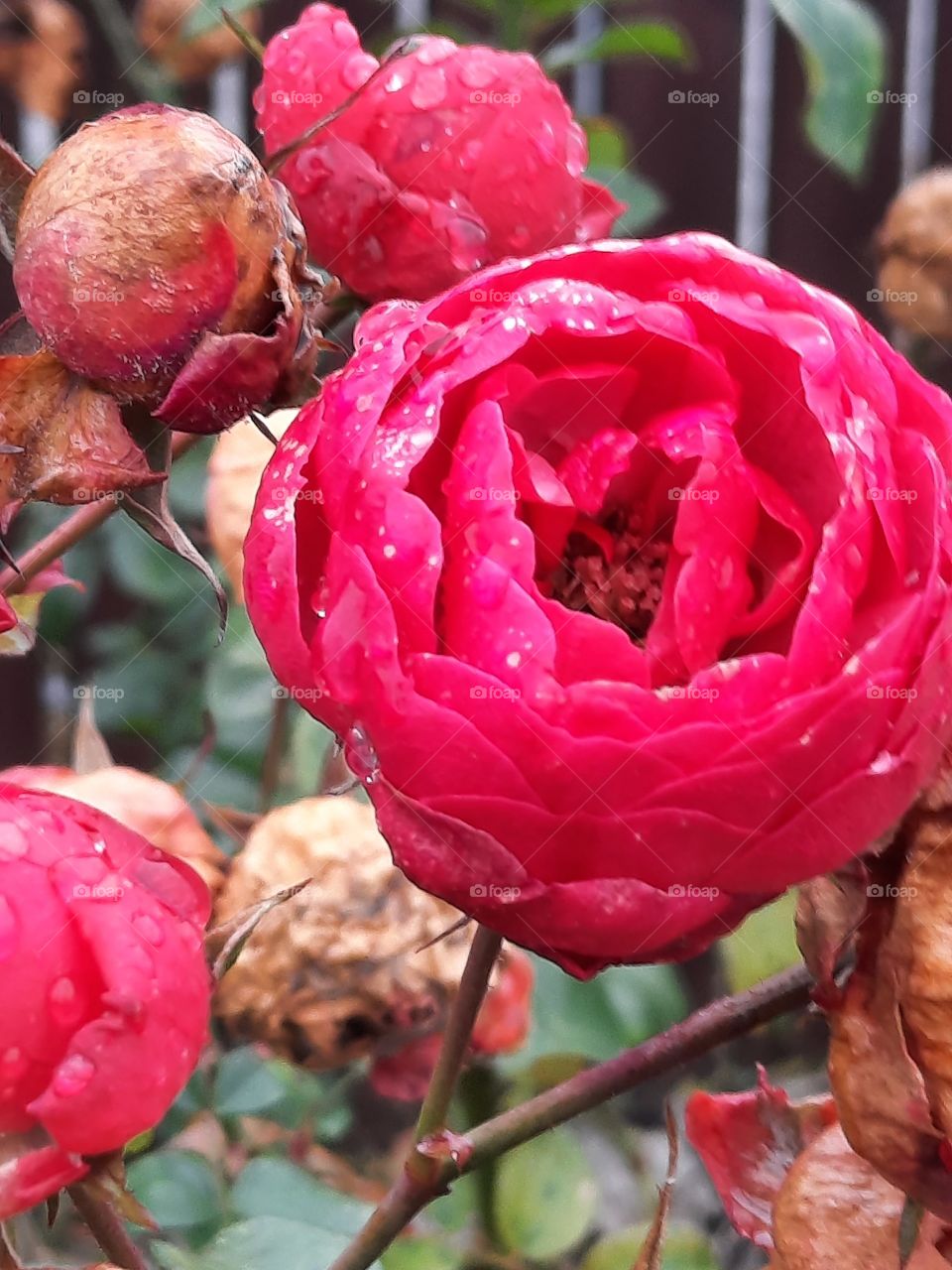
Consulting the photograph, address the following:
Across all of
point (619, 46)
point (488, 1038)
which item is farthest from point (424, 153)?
point (619, 46)

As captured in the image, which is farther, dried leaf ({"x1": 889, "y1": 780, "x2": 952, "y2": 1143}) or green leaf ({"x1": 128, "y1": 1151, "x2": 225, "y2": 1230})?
green leaf ({"x1": 128, "y1": 1151, "x2": 225, "y2": 1230})

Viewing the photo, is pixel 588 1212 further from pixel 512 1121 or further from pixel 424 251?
pixel 424 251

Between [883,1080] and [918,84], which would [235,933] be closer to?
[883,1080]

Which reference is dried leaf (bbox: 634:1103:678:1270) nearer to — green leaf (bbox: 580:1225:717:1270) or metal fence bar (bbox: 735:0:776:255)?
green leaf (bbox: 580:1225:717:1270)

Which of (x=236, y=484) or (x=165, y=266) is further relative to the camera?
(x=236, y=484)

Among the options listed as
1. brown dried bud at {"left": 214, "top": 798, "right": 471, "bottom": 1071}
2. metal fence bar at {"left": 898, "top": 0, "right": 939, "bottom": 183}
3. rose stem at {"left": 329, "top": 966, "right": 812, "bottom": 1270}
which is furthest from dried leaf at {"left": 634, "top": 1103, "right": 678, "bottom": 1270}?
metal fence bar at {"left": 898, "top": 0, "right": 939, "bottom": 183}
